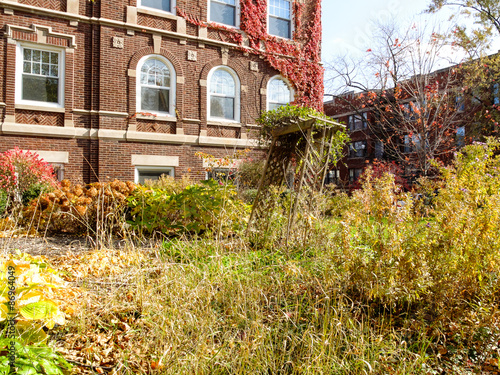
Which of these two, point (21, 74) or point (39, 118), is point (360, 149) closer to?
point (39, 118)

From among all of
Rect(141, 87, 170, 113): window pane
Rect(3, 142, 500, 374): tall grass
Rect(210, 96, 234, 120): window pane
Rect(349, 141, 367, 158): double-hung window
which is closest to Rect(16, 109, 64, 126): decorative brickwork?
Rect(141, 87, 170, 113): window pane

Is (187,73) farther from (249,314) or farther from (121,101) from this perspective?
(249,314)

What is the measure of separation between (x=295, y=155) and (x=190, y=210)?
1.94 m

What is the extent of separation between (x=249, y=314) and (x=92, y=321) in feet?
4.35

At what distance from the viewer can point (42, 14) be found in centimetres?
1119

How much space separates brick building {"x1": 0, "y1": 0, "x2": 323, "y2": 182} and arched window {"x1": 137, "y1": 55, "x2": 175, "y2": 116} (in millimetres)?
33

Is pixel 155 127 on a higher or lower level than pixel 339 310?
higher

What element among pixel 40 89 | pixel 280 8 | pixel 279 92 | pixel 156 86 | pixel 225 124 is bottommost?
pixel 225 124

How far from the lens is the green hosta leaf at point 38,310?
262 centimetres

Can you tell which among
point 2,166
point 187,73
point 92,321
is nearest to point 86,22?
point 187,73

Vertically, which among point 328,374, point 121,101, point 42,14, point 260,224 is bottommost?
point 328,374

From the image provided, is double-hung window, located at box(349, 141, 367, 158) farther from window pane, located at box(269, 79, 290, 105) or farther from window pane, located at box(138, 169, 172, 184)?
window pane, located at box(138, 169, 172, 184)

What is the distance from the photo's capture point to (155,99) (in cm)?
1277

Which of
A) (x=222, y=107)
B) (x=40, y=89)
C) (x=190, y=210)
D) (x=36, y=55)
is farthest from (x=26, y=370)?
(x=222, y=107)
